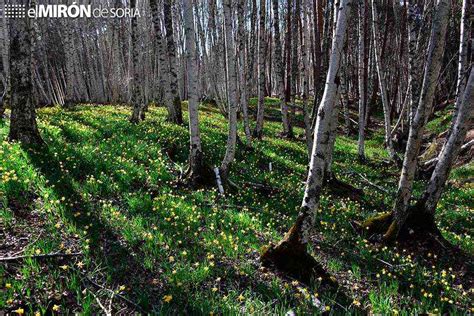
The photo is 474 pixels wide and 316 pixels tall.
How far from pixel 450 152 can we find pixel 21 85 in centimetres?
951

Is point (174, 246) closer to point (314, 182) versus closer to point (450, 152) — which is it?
point (314, 182)

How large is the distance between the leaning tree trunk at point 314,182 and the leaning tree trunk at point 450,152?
2.99 meters

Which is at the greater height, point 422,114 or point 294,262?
point 422,114

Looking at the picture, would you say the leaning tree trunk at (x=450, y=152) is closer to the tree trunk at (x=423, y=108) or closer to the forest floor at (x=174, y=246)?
the tree trunk at (x=423, y=108)

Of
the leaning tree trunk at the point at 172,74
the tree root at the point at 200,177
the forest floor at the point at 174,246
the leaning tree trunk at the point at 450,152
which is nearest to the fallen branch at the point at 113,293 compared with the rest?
the forest floor at the point at 174,246

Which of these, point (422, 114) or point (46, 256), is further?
point (422, 114)

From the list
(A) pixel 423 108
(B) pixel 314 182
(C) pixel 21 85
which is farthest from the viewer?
(C) pixel 21 85

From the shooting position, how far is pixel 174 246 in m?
5.33

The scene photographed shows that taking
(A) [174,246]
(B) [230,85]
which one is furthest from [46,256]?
(B) [230,85]

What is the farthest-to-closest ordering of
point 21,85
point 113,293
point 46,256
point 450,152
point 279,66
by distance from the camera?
1. point 279,66
2. point 21,85
3. point 450,152
4. point 46,256
5. point 113,293

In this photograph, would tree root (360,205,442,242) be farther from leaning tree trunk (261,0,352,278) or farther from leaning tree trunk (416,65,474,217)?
leaning tree trunk (261,0,352,278)

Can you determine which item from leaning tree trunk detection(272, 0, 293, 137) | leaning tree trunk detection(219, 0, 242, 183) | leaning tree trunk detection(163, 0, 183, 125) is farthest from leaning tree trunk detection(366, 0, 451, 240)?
leaning tree trunk detection(272, 0, 293, 137)

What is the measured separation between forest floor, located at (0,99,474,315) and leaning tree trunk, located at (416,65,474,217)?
762 mm

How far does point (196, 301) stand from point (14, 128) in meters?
7.13
